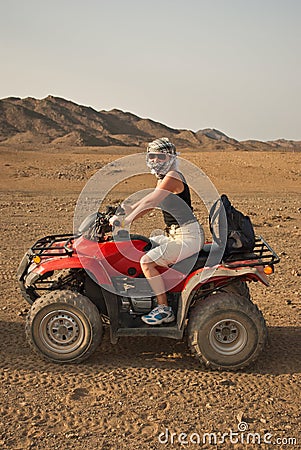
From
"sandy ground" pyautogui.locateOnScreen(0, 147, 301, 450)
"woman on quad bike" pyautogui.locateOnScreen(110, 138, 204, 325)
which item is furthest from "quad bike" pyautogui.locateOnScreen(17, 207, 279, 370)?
"sandy ground" pyautogui.locateOnScreen(0, 147, 301, 450)

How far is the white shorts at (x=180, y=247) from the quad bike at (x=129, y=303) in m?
0.11

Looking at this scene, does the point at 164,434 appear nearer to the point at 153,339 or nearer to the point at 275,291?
the point at 153,339

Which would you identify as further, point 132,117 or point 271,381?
point 132,117

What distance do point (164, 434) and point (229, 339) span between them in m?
1.26

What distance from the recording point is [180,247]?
17.3 feet

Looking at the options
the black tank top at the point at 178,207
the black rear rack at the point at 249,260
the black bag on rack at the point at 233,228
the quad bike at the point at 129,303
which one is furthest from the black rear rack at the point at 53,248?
the black rear rack at the point at 249,260

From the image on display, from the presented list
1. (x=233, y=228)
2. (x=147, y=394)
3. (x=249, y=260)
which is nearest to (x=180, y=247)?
(x=233, y=228)

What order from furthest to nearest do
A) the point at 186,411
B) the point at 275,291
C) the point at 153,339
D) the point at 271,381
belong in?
the point at 275,291, the point at 153,339, the point at 271,381, the point at 186,411

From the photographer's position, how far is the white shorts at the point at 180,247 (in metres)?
5.26

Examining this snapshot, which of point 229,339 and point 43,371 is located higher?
point 229,339

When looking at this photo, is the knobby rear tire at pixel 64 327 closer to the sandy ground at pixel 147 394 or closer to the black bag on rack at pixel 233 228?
the sandy ground at pixel 147 394

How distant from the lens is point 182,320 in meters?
5.27

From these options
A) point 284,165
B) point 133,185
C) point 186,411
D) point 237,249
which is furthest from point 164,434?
point 284,165

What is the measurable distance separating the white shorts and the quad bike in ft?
0.35
